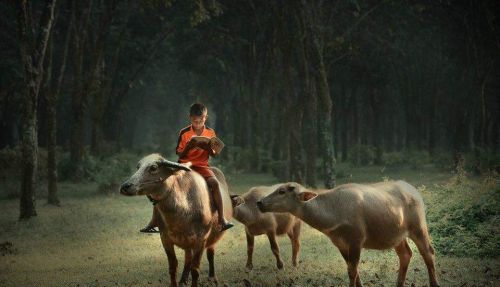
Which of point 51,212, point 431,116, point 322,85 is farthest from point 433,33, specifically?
point 51,212

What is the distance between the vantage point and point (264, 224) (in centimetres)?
1120

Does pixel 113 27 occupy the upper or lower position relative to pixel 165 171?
upper

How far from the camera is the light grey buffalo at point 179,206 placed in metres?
7.78

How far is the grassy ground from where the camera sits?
400 inches

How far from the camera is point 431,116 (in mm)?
43219

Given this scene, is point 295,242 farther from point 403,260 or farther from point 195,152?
point 195,152

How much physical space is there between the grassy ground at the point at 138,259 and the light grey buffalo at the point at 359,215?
4.08 ft

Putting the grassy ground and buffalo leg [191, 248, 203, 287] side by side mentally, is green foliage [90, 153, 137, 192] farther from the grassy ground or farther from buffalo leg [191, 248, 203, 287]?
buffalo leg [191, 248, 203, 287]

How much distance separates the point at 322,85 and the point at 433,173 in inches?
515

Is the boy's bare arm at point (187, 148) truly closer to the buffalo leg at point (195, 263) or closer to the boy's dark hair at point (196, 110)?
the boy's dark hair at point (196, 110)

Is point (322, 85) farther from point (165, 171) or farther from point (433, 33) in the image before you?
point (433, 33)

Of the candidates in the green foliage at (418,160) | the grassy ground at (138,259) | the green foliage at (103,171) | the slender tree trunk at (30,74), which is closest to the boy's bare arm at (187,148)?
the grassy ground at (138,259)

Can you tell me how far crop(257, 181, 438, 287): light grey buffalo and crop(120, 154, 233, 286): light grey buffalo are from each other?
0.89 meters

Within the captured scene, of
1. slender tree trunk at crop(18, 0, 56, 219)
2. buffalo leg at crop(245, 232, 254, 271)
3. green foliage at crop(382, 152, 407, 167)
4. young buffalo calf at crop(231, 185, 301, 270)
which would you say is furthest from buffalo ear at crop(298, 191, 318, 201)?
green foliage at crop(382, 152, 407, 167)
